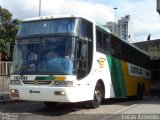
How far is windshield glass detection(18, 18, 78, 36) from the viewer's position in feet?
47.1

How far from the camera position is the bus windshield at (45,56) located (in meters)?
13.8

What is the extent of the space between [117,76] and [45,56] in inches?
252

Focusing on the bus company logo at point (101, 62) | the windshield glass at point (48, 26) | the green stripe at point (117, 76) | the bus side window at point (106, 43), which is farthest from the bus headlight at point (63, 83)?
the green stripe at point (117, 76)

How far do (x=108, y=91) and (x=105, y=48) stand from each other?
6.10ft

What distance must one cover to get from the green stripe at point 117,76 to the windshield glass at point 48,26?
13.0 feet

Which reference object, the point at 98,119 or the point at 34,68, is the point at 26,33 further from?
the point at 98,119

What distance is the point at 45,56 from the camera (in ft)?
46.1

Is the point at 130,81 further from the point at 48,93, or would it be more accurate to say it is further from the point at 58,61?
the point at 48,93

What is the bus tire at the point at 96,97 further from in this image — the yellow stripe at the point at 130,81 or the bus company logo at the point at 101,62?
the yellow stripe at the point at 130,81

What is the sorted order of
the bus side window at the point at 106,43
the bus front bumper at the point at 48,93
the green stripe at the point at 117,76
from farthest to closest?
the green stripe at the point at 117,76 < the bus side window at the point at 106,43 < the bus front bumper at the point at 48,93

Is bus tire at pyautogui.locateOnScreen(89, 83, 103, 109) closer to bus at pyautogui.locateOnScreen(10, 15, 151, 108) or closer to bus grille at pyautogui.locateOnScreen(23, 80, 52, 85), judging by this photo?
bus at pyautogui.locateOnScreen(10, 15, 151, 108)

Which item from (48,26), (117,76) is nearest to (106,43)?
(117,76)

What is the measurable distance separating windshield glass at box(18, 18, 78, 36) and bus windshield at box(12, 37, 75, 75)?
339mm

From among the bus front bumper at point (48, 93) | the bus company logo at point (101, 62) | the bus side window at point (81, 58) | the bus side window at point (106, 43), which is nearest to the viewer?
the bus front bumper at point (48, 93)
